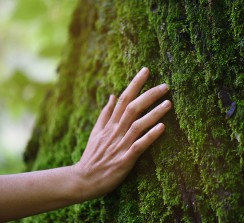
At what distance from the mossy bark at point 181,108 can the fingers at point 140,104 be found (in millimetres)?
57

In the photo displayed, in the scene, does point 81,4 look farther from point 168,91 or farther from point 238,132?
point 238,132

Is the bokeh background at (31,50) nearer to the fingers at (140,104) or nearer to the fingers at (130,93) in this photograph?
the fingers at (130,93)

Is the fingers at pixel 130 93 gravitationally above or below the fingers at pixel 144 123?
above

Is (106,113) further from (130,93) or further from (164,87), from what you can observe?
(164,87)

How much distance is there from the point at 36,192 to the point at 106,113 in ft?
1.80

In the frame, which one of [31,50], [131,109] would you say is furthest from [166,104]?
[31,50]

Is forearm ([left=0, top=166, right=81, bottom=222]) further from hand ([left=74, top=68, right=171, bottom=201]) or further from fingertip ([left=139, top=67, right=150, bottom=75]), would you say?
fingertip ([left=139, top=67, right=150, bottom=75])

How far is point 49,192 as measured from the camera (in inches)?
67.1

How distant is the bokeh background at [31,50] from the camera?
3.97 meters

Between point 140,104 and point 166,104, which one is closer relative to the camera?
point 166,104

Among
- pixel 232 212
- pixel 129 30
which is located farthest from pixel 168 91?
pixel 232 212

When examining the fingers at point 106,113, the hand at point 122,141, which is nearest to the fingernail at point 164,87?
the hand at point 122,141

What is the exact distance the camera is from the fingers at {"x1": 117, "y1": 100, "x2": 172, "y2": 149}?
1623mm

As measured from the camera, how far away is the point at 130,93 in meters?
1.81
